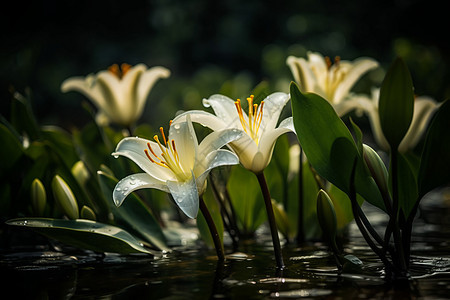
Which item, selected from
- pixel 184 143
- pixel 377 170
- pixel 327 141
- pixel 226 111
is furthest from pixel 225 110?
pixel 377 170

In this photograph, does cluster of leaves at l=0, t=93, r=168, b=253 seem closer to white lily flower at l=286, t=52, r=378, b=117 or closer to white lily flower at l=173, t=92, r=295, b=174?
white lily flower at l=173, t=92, r=295, b=174

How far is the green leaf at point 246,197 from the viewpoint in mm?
1613

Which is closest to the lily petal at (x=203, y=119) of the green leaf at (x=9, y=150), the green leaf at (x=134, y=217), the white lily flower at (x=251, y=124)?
the white lily flower at (x=251, y=124)

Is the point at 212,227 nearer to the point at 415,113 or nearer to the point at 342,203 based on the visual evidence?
the point at 342,203

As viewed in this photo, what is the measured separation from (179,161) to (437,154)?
1.64 ft

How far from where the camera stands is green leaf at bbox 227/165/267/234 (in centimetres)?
161

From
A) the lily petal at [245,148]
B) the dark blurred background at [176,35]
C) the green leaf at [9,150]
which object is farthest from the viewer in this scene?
the dark blurred background at [176,35]

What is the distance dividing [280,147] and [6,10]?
607 centimetres

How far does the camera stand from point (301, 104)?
1.04 metres

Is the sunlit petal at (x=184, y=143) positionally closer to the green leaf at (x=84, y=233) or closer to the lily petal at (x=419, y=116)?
the green leaf at (x=84, y=233)

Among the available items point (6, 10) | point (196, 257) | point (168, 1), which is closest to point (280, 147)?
point (196, 257)

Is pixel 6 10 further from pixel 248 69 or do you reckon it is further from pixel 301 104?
pixel 301 104

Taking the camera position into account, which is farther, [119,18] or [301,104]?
[119,18]

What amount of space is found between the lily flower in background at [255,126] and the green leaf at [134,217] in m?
0.36
